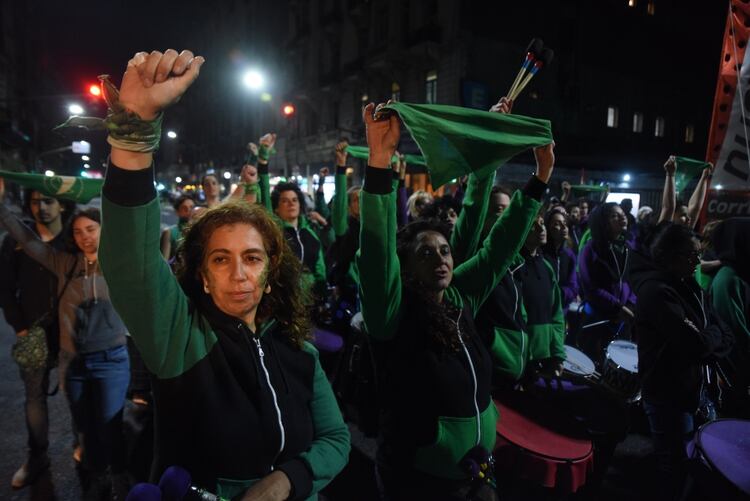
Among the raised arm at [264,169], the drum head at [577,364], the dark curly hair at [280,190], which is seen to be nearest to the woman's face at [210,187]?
the raised arm at [264,169]

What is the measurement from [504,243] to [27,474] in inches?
159

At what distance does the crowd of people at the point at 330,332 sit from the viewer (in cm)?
143

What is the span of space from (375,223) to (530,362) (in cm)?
212

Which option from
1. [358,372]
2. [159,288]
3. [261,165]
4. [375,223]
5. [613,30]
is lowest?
[358,372]

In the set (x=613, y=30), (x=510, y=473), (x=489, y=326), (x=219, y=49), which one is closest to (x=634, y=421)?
(x=489, y=326)

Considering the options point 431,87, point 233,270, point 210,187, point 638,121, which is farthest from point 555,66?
point 233,270

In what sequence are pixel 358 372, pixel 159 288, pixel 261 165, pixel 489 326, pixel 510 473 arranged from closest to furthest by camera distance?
pixel 159 288 → pixel 510 473 → pixel 358 372 → pixel 489 326 → pixel 261 165

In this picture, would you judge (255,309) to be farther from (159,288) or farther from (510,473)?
(510,473)

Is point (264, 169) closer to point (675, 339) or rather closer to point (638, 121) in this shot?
point (675, 339)

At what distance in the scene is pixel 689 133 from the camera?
29375 mm

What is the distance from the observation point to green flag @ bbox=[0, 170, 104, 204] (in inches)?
144

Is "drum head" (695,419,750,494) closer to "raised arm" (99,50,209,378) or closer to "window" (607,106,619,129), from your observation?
"raised arm" (99,50,209,378)

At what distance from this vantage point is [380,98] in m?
26.5

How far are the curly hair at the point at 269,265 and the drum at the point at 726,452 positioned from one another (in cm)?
194
